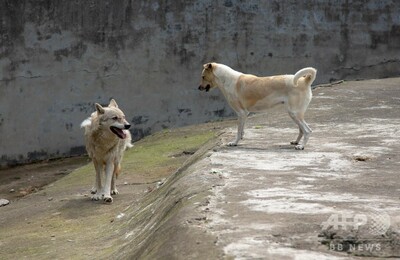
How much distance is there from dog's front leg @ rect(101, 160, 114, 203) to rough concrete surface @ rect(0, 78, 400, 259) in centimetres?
20

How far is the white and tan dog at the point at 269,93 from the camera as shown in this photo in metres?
8.14

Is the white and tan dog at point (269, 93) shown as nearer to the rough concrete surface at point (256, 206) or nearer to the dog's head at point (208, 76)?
the dog's head at point (208, 76)

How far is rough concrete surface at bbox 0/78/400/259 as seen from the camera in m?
4.44

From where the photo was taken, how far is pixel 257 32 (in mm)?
15586

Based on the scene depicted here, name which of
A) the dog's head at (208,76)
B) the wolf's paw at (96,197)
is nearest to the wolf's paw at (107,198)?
the wolf's paw at (96,197)

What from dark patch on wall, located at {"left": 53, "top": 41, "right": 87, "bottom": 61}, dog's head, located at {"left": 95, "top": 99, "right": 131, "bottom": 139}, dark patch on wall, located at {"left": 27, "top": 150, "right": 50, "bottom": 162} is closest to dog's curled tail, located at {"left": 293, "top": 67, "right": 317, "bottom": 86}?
dog's head, located at {"left": 95, "top": 99, "right": 131, "bottom": 139}

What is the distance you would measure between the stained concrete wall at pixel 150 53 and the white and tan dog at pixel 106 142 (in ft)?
19.2

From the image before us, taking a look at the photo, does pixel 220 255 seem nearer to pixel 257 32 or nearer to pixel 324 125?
pixel 324 125

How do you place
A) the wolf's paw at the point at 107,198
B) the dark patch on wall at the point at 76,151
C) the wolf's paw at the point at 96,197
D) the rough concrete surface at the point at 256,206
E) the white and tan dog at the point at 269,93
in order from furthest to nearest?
the dark patch on wall at the point at 76,151 → the wolf's paw at the point at 96,197 → the wolf's paw at the point at 107,198 → the white and tan dog at the point at 269,93 → the rough concrete surface at the point at 256,206

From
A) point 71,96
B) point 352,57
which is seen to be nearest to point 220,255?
point 71,96

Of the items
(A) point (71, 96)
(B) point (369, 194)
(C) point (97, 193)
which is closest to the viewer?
(B) point (369, 194)

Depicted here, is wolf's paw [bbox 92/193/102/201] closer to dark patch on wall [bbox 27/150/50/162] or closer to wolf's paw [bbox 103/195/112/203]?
wolf's paw [bbox 103/195/112/203]

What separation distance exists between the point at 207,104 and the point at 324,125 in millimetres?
5898

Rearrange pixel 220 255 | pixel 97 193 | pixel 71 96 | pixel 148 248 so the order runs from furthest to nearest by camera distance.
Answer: pixel 71 96
pixel 97 193
pixel 148 248
pixel 220 255
